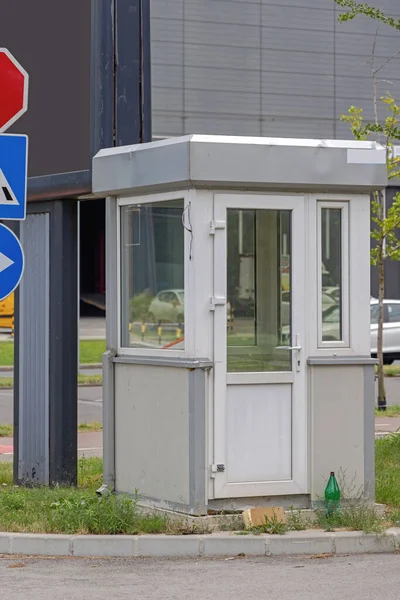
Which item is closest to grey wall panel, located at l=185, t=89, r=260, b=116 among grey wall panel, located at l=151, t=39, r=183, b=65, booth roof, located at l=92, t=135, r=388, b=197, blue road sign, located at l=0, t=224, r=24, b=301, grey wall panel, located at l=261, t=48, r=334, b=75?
grey wall panel, located at l=151, t=39, r=183, b=65

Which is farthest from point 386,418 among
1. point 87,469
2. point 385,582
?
point 385,582

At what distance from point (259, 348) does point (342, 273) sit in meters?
0.81

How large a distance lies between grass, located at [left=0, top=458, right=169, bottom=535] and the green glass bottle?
3.69ft

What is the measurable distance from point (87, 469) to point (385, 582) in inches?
191

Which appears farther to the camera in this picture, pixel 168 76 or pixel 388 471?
pixel 168 76

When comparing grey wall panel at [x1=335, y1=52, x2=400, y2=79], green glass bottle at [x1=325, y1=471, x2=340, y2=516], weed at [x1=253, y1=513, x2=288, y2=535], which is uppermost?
grey wall panel at [x1=335, y1=52, x2=400, y2=79]

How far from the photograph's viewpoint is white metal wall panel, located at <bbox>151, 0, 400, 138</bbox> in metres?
41.1

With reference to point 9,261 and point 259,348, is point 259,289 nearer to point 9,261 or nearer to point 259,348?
point 259,348

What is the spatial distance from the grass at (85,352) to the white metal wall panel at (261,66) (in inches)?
364

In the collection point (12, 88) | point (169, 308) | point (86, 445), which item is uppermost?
point (12, 88)

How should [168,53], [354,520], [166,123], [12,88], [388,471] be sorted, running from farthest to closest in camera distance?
[168,53], [166,123], [388,471], [12,88], [354,520]

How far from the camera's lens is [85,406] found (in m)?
19.8

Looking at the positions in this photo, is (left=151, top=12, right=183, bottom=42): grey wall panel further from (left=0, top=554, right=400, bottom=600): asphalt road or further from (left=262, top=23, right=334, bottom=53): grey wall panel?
(left=0, top=554, right=400, bottom=600): asphalt road

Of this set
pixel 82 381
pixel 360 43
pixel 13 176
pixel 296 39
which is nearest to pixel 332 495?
pixel 13 176
